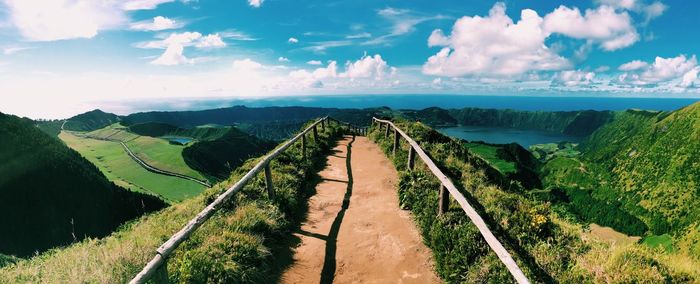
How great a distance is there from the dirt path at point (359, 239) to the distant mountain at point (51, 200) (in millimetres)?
102914

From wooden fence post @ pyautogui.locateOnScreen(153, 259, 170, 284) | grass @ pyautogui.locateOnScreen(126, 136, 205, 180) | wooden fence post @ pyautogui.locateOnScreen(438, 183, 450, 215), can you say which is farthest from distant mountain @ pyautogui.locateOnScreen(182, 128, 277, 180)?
wooden fence post @ pyautogui.locateOnScreen(153, 259, 170, 284)

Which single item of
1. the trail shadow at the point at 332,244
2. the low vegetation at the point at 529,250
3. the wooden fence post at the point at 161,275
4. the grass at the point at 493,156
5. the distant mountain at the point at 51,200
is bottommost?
the distant mountain at the point at 51,200

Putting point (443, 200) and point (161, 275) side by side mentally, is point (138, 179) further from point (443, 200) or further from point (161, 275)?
point (161, 275)

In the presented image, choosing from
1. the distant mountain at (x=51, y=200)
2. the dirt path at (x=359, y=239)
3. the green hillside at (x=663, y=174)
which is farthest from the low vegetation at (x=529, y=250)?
the distant mountain at (x=51, y=200)

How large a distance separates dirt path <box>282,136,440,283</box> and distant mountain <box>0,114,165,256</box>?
10291 centimetres

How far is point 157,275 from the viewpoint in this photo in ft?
14.6

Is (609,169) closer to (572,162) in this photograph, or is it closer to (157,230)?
(572,162)

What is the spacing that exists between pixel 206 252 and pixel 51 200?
5584 inches

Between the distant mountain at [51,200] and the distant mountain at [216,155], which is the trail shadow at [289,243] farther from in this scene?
the distant mountain at [216,155]

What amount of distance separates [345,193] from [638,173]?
488 ft

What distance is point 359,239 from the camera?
8.11 metres

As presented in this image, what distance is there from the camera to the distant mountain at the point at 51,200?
105 m

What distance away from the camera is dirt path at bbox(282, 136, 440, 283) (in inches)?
260

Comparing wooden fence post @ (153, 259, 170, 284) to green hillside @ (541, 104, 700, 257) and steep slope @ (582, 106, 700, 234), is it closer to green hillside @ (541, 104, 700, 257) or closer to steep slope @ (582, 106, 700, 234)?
green hillside @ (541, 104, 700, 257)
